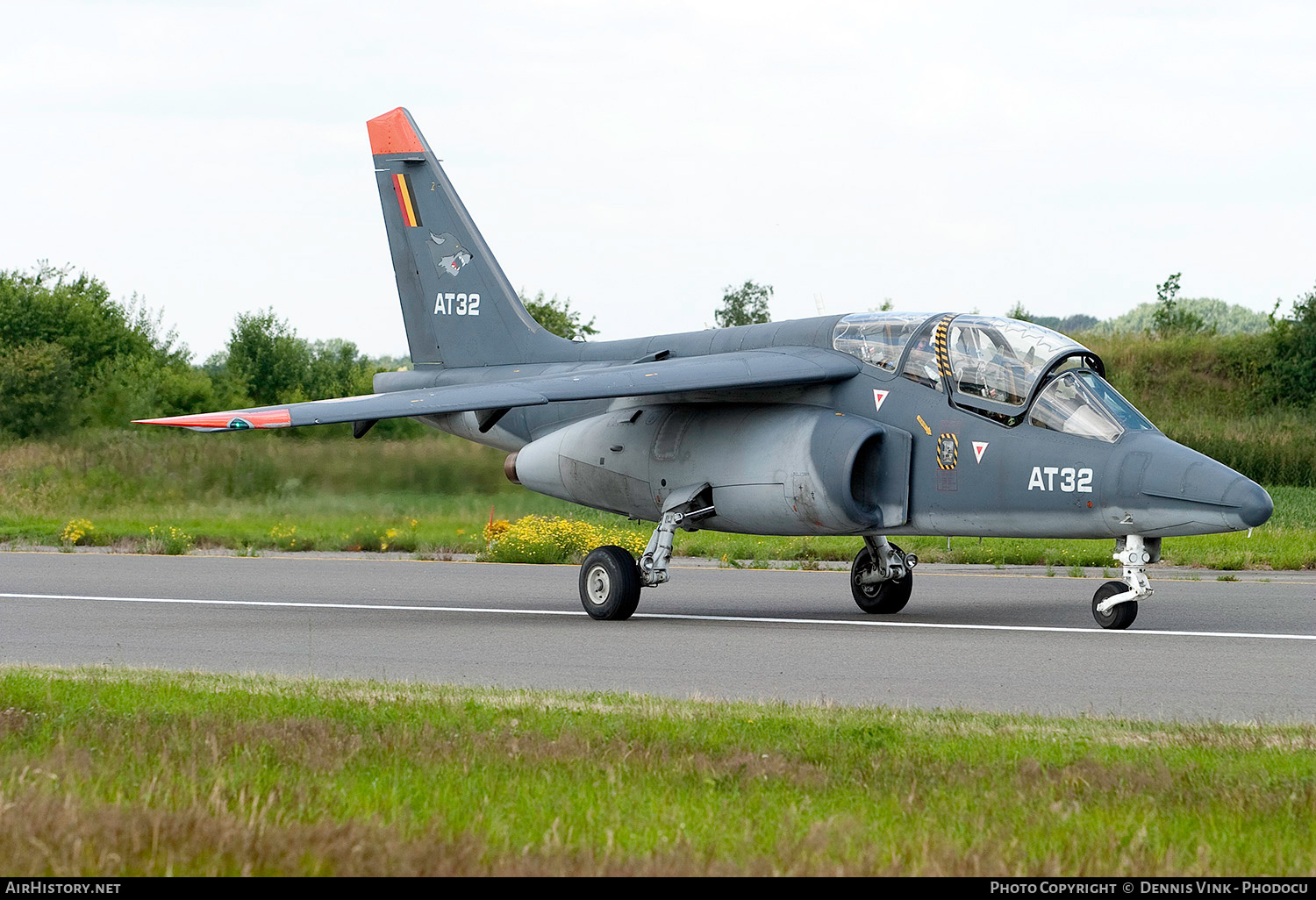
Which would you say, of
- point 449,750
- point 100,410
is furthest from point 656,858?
point 100,410

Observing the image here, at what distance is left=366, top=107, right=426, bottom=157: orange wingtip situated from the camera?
20.0 m

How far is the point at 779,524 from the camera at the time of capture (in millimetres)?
14922

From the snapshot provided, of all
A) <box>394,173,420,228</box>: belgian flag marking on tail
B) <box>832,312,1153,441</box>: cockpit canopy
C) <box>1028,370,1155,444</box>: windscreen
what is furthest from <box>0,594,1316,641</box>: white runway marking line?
<box>394,173,420,228</box>: belgian flag marking on tail

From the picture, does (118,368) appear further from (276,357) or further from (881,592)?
(881,592)

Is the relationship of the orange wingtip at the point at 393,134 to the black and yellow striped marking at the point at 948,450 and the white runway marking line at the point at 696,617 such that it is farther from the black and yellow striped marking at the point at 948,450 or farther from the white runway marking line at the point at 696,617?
the black and yellow striped marking at the point at 948,450

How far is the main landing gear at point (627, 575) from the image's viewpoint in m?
15.6

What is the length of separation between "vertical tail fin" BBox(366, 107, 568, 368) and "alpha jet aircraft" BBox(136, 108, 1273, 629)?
4.76ft

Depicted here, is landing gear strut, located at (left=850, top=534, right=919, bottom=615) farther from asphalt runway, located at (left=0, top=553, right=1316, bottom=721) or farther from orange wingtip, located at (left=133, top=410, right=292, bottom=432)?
orange wingtip, located at (left=133, top=410, right=292, bottom=432)

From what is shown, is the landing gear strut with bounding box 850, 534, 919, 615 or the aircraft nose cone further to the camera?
the landing gear strut with bounding box 850, 534, 919, 615

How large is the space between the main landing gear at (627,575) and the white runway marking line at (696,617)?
649mm

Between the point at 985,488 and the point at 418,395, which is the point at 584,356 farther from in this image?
the point at 985,488

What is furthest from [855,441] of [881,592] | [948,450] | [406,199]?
[406,199]

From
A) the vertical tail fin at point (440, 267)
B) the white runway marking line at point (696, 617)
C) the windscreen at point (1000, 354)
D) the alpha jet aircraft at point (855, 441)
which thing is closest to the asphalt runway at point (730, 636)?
the white runway marking line at point (696, 617)
